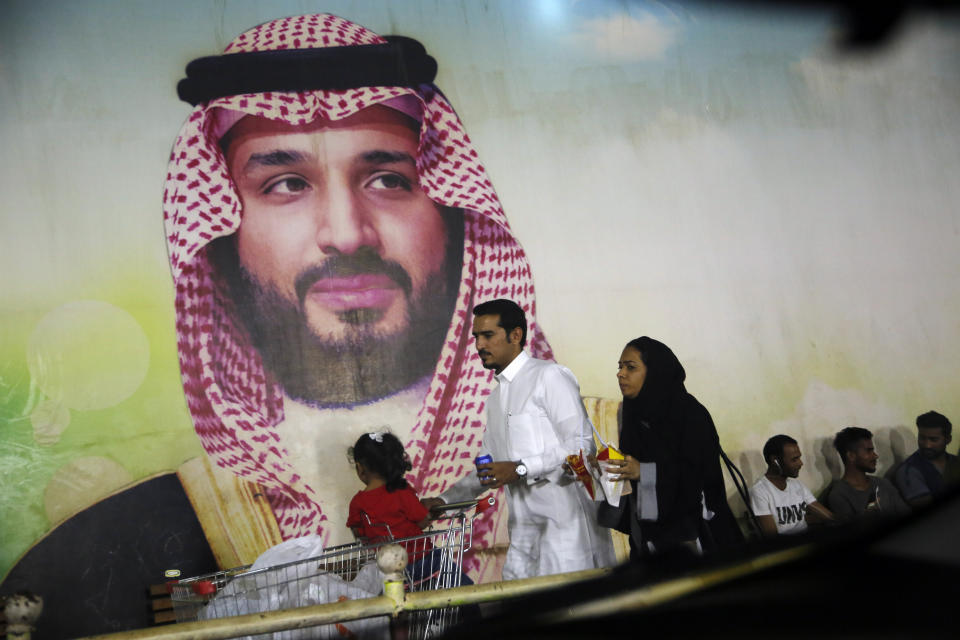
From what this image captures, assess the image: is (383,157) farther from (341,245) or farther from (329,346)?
(329,346)

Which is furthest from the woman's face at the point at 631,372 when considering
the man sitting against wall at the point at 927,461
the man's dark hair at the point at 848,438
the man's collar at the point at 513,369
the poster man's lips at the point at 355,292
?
the man sitting against wall at the point at 927,461

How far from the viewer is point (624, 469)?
11.0 feet

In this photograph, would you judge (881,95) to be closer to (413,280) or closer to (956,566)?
(413,280)

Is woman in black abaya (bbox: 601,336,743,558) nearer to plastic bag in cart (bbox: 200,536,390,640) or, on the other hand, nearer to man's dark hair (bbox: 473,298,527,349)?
man's dark hair (bbox: 473,298,527,349)

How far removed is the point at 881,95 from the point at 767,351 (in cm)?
209

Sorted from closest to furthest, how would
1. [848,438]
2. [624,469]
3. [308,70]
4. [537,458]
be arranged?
[624,469], [537,458], [308,70], [848,438]

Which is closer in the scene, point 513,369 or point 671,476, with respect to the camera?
point 671,476

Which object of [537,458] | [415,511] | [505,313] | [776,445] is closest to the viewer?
[537,458]

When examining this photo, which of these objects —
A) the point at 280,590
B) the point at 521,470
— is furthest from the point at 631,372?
the point at 280,590

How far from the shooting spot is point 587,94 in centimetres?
583

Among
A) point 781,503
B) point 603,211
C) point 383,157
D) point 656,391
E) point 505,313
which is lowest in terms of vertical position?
point 781,503

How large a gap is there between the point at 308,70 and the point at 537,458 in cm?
310

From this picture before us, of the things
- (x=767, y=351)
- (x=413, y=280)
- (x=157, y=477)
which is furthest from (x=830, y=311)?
(x=157, y=477)

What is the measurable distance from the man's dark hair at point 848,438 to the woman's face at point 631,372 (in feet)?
7.98
